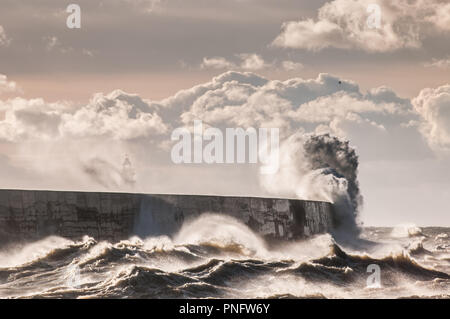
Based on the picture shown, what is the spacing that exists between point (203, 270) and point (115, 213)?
199cm

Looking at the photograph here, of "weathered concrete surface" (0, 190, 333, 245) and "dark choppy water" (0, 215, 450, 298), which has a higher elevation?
"weathered concrete surface" (0, 190, 333, 245)

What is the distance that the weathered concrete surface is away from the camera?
12.6 metres

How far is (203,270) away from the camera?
13.7 meters

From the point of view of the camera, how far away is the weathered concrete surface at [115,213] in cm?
1263

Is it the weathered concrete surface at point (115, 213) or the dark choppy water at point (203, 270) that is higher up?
the weathered concrete surface at point (115, 213)

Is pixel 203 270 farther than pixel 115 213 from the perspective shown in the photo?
No

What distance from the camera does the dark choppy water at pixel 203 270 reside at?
11953mm

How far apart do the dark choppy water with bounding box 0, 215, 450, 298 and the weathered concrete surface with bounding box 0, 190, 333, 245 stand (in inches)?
8.2

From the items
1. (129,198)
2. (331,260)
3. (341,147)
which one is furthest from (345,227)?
(129,198)

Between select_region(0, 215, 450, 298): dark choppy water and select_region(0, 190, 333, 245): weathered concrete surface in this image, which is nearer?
→ select_region(0, 215, 450, 298): dark choppy water

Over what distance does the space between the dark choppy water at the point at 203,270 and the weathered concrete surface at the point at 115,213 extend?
21cm

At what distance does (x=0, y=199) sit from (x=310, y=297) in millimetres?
5548

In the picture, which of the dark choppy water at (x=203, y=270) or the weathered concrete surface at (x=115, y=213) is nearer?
the dark choppy water at (x=203, y=270)

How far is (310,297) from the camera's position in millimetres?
12797
